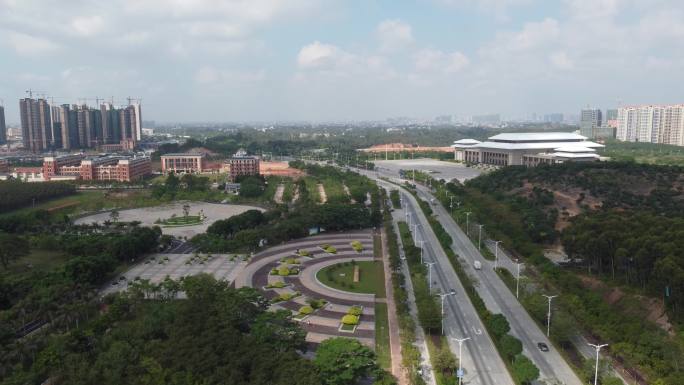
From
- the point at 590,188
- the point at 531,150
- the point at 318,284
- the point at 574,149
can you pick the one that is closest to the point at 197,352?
the point at 318,284

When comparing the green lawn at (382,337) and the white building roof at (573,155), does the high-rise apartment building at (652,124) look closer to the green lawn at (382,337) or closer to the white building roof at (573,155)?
the white building roof at (573,155)

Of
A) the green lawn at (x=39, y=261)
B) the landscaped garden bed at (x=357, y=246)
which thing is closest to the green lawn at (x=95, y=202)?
the green lawn at (x=39, y=261)

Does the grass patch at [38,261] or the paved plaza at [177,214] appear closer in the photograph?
the grass patch at [38,261]

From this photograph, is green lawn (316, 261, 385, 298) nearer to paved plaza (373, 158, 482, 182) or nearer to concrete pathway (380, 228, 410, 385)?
concrete pathway (380, 228, 410, 385)

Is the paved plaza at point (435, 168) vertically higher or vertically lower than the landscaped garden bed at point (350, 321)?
higher

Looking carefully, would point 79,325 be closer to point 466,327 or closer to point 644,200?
point 466,327

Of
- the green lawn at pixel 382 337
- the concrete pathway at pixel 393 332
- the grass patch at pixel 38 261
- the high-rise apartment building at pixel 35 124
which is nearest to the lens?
the concrete pathway at pixel 393 332
